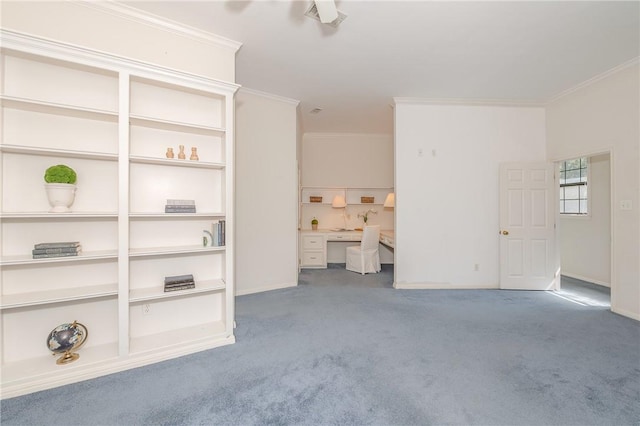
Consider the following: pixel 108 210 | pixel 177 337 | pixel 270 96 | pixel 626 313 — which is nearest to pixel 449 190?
pixel 626 313

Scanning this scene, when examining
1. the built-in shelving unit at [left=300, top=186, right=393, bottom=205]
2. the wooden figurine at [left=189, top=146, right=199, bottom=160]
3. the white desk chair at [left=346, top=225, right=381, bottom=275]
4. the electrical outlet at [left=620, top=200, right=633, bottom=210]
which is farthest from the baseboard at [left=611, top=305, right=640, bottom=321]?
the wooden figurine at [left=189, top=146, right=199, bottom=160]

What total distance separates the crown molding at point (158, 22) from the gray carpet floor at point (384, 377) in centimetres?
292

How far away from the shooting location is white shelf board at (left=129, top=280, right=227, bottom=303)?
7.38 ft

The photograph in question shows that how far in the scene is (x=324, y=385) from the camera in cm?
195

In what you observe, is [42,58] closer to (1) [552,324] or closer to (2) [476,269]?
(1) [552,324]

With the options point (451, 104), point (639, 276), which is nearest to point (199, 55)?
point (451, 104)

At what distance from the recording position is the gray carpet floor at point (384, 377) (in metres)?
1.67

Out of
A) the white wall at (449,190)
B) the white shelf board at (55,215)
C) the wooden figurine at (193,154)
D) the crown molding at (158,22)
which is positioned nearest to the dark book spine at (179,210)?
the white shelf board at (55,215)

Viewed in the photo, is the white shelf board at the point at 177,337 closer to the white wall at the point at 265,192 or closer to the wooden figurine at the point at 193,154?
the white wall at the point at 265,192

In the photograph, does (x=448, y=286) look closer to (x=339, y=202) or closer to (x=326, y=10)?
(x=339, y=202)

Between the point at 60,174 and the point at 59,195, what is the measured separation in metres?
0.15

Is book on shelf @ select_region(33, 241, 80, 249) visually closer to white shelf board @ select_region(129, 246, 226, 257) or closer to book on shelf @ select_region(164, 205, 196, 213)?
white shelf board @ select_region(129, 246, 226, 257)

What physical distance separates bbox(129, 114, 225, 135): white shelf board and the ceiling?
0.96m

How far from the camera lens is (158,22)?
8.06ft
